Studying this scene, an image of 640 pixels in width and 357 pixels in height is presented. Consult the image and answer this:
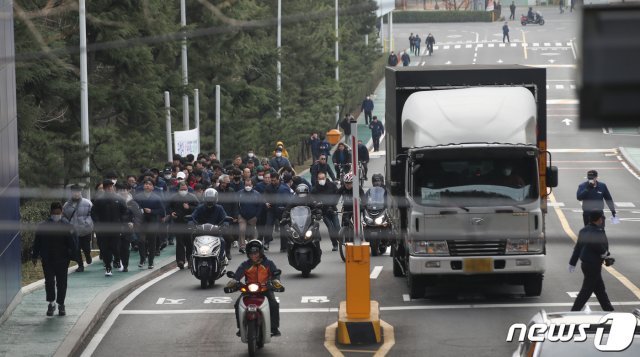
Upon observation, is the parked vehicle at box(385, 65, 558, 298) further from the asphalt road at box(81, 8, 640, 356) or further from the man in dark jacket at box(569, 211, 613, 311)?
the man in dark jacket at box(569, 211, 613, 311)

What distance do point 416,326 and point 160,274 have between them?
26.0 ft

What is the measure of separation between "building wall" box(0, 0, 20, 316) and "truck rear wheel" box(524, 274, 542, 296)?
26.3 feet

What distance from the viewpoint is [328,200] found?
90.9 ft

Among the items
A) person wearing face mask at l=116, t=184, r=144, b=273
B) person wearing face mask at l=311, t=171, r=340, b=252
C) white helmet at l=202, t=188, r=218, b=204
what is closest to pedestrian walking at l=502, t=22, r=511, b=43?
person wearing face mask at l=311, t=171, r=340, b=252

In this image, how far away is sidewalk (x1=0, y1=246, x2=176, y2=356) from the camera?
16934 millimetres

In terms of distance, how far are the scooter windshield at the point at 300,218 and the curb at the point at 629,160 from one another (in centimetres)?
2875

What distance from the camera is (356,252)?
692 inches

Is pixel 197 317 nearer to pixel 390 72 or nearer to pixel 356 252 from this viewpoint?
pixel 356 252

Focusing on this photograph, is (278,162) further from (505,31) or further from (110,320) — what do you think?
(505,31)

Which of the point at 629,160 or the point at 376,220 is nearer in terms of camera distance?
the point at 376,220

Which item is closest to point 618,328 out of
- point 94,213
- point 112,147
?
point 94,213

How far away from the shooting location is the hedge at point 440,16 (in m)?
87.9

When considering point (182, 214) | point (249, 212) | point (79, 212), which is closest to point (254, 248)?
point (79, 212)

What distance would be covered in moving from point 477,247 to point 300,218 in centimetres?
506
